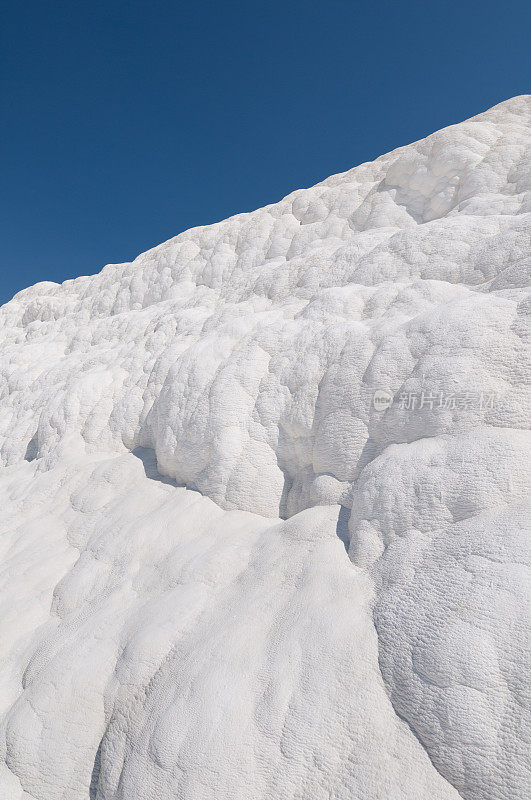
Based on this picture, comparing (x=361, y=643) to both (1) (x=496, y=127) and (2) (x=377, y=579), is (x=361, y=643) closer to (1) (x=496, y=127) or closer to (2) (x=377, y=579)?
(2) (x=377, y=579)

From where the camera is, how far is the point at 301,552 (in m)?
2.87

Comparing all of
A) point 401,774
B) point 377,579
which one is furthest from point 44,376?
point 401,774

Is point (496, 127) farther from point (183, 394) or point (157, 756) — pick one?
point (157, 756)

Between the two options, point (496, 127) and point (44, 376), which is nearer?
point (496, 127)

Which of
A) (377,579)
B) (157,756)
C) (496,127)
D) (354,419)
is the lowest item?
(157,756)

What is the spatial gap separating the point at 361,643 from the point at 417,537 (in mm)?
661

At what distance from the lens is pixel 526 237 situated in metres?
3.66

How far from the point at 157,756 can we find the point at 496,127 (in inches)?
335

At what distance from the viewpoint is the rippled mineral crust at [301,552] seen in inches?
77.6

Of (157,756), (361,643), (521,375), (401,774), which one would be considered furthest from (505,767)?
(521,375)

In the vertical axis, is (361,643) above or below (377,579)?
below

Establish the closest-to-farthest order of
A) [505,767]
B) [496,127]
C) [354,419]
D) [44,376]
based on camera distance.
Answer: [505,767]
[354,419]
[496,127]
[44,376]

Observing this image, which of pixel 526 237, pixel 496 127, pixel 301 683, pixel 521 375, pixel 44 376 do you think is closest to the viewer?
pixel 301 683

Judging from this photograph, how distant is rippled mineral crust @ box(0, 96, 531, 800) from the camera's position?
197 cm
